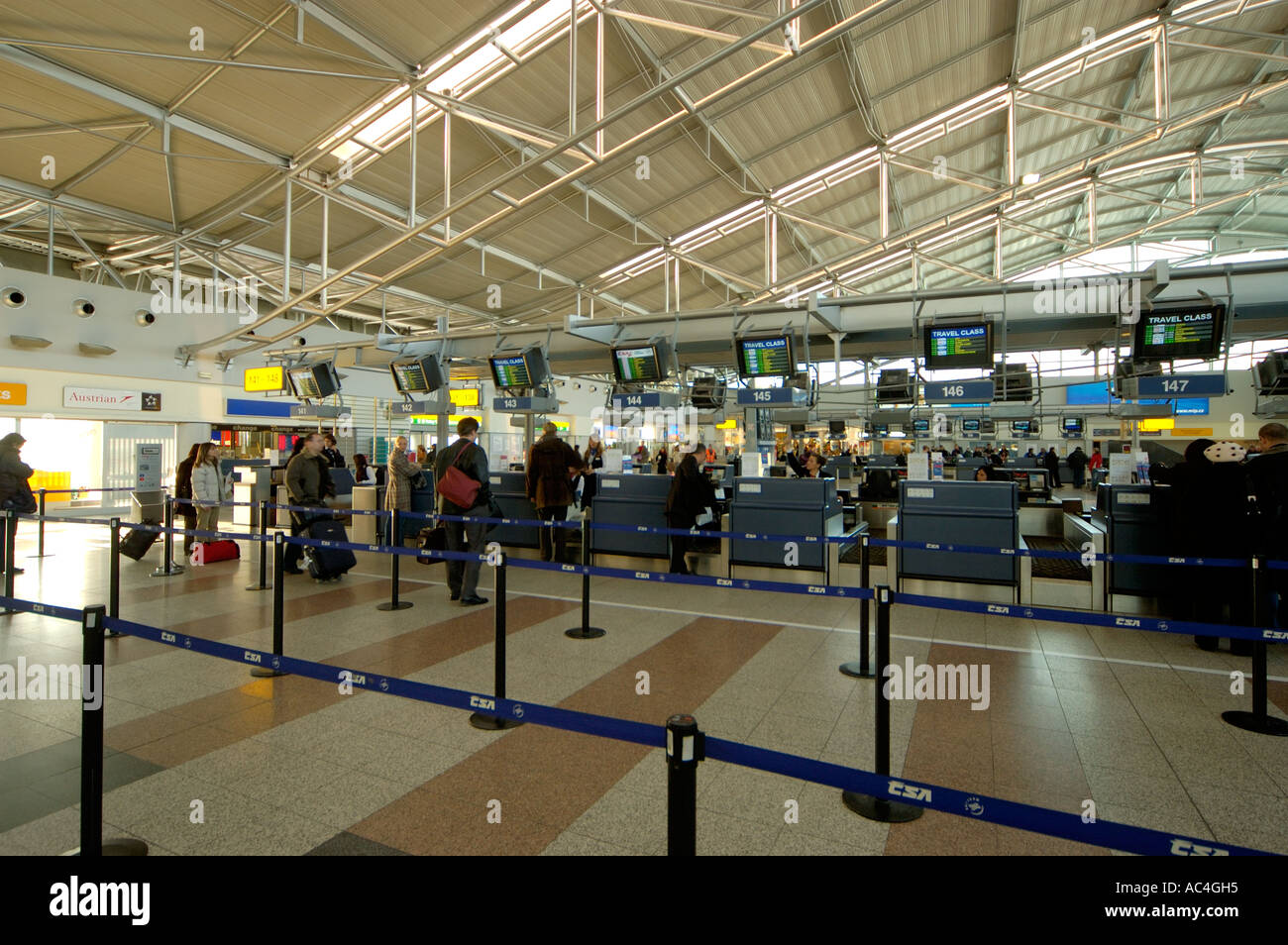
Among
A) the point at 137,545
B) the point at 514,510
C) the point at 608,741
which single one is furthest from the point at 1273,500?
the point at 137,545

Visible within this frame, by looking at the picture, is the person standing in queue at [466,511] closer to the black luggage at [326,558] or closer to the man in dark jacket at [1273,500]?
the black luggage at [326,558]

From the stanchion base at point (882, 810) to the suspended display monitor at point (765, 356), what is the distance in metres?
6.64

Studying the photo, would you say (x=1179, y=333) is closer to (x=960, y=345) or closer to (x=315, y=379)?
(x=960, y=345)

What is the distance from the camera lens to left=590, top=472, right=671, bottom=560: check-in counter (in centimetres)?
914

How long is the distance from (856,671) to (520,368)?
7490 mm

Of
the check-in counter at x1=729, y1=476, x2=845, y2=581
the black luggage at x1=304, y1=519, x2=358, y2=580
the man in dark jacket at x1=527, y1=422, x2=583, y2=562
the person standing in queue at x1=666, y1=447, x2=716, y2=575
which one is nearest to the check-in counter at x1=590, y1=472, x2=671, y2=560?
the person standing in queue at x1=666, y1=447, x2=716, y2=575

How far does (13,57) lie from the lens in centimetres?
869

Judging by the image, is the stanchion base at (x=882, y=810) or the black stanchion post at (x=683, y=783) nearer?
the black stanchion post at (x=683, y=783)

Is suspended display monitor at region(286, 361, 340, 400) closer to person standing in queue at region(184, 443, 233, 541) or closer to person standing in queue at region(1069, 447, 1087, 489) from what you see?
person standing in queue at region(184, 443, 233, 541)

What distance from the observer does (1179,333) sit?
23.5 feet

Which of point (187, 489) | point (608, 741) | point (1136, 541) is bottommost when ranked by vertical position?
point (608, 741)

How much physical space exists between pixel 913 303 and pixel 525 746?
763 centimetres

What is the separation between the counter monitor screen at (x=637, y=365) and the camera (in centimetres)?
961

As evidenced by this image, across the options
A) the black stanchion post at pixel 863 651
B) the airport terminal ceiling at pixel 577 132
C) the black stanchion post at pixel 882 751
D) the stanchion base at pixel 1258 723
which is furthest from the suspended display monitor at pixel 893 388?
the black stanchion post at pixel 882 751
